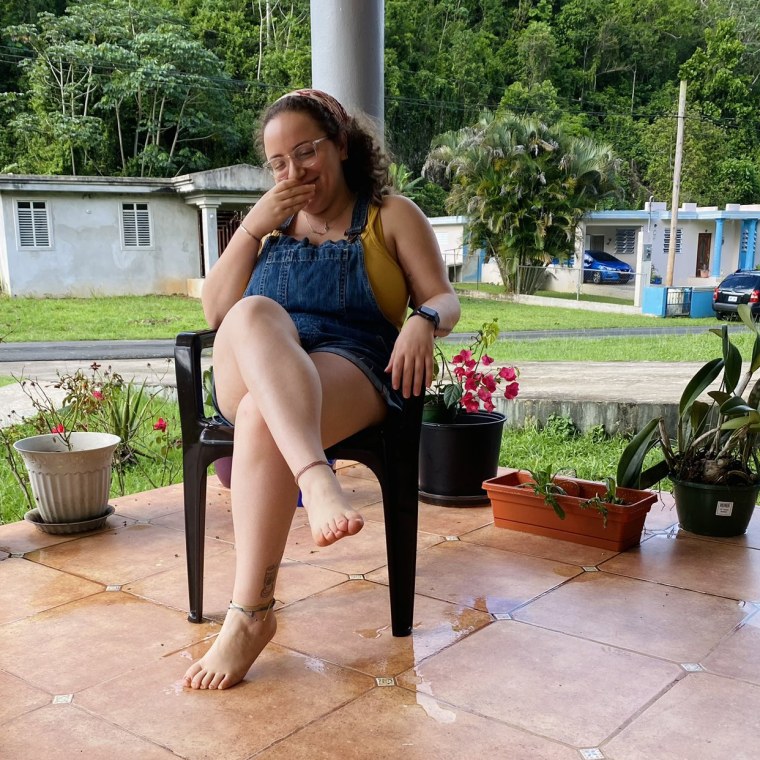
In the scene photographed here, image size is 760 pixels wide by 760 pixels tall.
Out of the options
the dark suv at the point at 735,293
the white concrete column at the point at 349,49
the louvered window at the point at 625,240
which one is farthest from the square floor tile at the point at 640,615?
the louvered window at the point at 625,240

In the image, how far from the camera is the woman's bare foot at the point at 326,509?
1379mm

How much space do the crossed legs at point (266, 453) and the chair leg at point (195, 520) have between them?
254mm

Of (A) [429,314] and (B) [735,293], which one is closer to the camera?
(A) [429,314]

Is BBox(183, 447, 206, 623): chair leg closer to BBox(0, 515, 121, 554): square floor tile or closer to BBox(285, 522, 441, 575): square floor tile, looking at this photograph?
BBox(285, 522, 441, 575): square floor tile

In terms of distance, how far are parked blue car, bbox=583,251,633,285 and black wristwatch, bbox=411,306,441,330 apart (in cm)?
2009

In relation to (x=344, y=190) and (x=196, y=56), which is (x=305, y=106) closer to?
(x=344, y=190)

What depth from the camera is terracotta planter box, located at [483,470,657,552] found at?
90.7 inches

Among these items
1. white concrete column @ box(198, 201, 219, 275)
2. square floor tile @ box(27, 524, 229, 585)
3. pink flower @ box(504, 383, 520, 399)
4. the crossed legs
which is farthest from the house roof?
the crossed legs

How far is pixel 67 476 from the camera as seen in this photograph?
2.40 metres

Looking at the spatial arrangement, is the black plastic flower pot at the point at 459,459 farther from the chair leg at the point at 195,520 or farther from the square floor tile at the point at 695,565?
the chair leg at the point at 195,520

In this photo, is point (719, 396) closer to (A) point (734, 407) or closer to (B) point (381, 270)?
(A) point (734, 407)

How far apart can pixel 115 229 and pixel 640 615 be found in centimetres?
1501

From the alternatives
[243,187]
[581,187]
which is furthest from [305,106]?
[581,187]

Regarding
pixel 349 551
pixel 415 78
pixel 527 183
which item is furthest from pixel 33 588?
pixel 415 78
